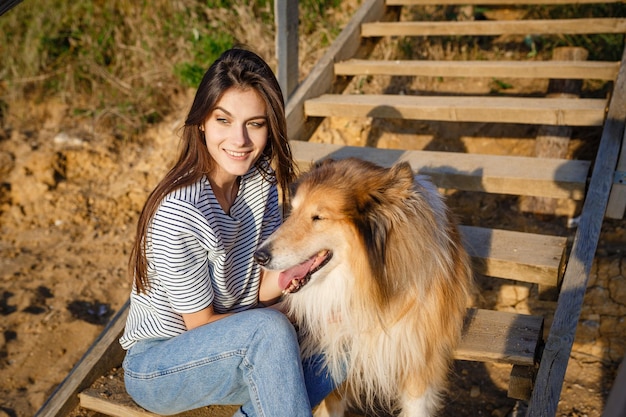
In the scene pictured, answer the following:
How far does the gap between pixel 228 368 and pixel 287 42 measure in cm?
217

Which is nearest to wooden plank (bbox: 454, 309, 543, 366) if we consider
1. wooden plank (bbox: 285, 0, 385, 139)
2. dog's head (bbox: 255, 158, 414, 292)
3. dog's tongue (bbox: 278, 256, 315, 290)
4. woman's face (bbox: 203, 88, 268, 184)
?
dog's head (bbox: 255, 158, 414, 292)

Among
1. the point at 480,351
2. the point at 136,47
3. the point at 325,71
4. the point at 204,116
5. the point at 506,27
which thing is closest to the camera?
the point at 204,116

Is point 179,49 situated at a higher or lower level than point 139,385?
higher

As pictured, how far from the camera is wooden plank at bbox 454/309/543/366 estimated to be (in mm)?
2141

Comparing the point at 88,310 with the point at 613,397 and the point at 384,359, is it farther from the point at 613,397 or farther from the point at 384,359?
the point at 613,397

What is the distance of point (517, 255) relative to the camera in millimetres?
2525

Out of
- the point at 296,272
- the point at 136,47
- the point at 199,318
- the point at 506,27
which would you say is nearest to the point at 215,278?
the point at 199,318

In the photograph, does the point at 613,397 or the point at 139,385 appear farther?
the point at 139,385

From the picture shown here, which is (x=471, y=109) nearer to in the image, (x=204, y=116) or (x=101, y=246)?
(x=204, y=116)

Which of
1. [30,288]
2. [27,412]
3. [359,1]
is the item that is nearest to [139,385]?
[27,412]

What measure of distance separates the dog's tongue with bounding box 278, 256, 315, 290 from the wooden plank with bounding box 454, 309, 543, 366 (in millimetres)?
657

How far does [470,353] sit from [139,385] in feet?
3.96

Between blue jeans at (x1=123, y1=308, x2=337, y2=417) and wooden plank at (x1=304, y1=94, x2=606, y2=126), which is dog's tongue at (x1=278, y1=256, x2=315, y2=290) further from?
wooden plank at (x1=304, y1=94, x2=606, y2=126)

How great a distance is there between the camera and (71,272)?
3.99m
